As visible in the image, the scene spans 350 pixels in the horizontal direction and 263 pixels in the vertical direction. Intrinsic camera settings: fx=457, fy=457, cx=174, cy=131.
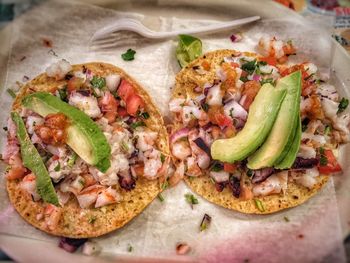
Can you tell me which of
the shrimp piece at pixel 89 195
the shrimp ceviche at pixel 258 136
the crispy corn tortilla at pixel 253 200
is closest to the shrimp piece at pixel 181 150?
the shrimp ceviche at pixel 258 136

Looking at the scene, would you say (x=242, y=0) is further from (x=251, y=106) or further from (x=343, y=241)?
(x=343, y=241)

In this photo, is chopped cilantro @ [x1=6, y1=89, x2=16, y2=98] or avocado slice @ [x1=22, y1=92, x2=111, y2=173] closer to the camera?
avocado slice @ [x1=22, y1=92, x2=111, y2=173]

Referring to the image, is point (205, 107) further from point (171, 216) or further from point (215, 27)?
point (215, 27)

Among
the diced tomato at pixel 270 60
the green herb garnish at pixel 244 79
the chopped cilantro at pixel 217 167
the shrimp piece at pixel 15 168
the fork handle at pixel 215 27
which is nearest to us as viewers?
the shrimp piece at pixel 15 168

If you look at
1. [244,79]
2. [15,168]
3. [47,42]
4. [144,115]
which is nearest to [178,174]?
[144,115]

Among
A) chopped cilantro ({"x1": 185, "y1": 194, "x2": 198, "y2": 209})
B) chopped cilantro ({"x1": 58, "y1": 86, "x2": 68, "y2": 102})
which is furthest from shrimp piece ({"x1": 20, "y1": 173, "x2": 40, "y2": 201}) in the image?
chopped cilantro ({"x1": 185, "y1": 194, "x2": 198, "y2": 209})

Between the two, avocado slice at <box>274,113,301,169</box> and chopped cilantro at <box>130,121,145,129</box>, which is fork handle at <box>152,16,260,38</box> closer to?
chopped cilantro at <box>130,121,145,129</box>

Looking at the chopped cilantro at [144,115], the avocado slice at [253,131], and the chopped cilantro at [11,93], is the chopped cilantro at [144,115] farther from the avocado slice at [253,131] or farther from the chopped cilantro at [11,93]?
the chopped cilantro at [11,93]
